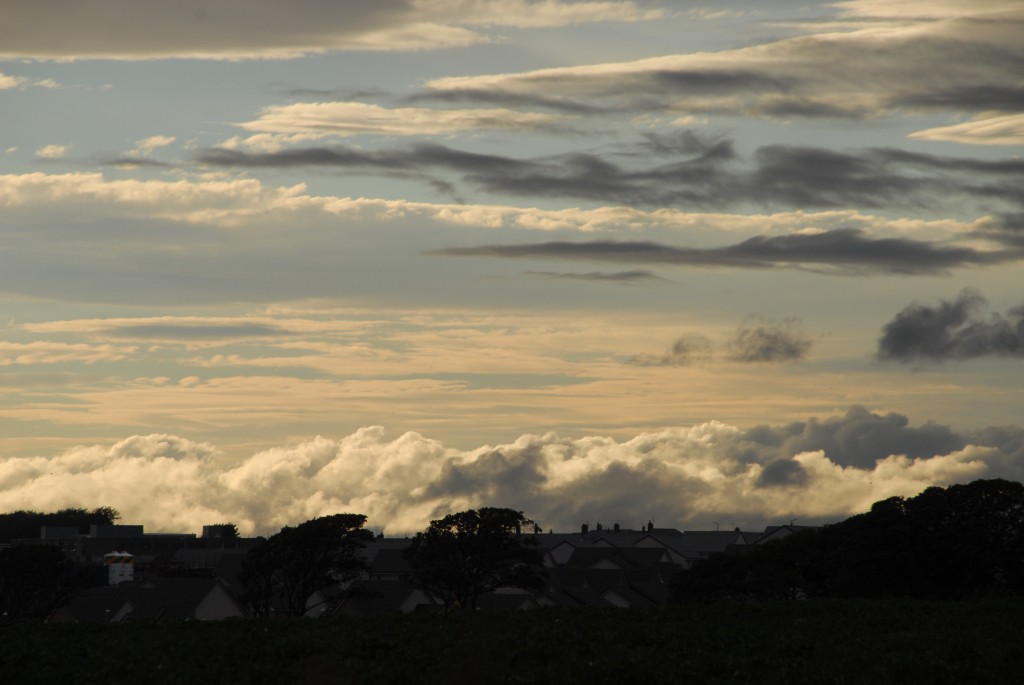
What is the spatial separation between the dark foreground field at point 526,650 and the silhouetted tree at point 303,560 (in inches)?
1943

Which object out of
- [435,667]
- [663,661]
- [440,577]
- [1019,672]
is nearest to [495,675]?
[435,667]

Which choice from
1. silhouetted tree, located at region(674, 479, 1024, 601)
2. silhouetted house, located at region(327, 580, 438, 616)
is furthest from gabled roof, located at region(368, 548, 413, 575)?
silhouetted tree, located at region(674, 479, 1024, 601)

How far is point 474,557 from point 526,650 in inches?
2258

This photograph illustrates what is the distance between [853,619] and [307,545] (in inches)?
2263

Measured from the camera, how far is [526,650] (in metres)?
41.5

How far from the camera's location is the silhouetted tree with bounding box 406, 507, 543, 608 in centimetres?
9731

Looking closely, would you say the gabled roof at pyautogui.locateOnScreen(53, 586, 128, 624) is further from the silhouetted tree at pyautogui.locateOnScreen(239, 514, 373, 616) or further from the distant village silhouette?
the silhouetted tree at pyautogui.locateOnScreen(239, 514, 373, 616)

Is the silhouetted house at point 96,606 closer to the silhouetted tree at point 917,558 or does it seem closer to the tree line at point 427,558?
the tree line at point 427,558

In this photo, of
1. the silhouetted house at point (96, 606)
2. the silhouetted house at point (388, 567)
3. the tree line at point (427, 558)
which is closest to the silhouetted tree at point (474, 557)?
the tree line at point (427, 558)

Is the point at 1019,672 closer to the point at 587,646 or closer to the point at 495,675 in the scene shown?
the point at 587,646

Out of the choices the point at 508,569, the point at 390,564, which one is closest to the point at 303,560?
the point at 508,569

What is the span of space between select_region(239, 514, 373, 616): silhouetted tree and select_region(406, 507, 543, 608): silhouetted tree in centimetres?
526

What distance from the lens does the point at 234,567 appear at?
476ft

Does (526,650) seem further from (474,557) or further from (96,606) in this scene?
(96,606)
